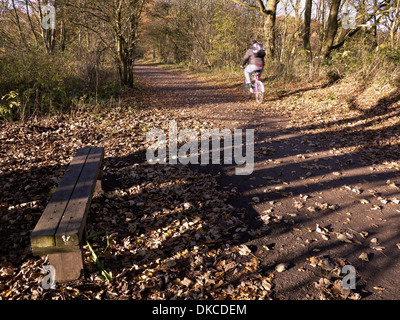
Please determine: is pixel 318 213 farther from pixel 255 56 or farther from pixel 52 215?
pixel 255 56

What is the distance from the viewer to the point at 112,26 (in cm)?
1193

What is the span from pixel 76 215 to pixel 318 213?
333 cm

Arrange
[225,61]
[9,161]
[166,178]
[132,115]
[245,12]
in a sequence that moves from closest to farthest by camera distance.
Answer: [166,178], [9,161], [132,115], [245,12], [225,61]

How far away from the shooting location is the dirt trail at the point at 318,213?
287 cm

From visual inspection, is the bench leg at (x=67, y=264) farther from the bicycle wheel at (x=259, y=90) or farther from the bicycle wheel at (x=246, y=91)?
the bicycle wheel at (x=246, y=91)

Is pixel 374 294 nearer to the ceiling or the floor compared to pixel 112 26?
nearer to the floor

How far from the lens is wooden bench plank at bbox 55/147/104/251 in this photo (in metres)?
2.53

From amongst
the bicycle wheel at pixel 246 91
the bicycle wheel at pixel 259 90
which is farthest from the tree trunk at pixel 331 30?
the bicycle wheel at pixel 259 90

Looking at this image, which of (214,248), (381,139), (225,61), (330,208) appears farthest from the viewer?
(225,61)

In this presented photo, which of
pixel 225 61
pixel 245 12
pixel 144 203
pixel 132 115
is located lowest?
pixel 144 203

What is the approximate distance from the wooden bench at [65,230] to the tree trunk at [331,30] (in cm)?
1376

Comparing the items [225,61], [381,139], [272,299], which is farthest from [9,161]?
[225,61]
